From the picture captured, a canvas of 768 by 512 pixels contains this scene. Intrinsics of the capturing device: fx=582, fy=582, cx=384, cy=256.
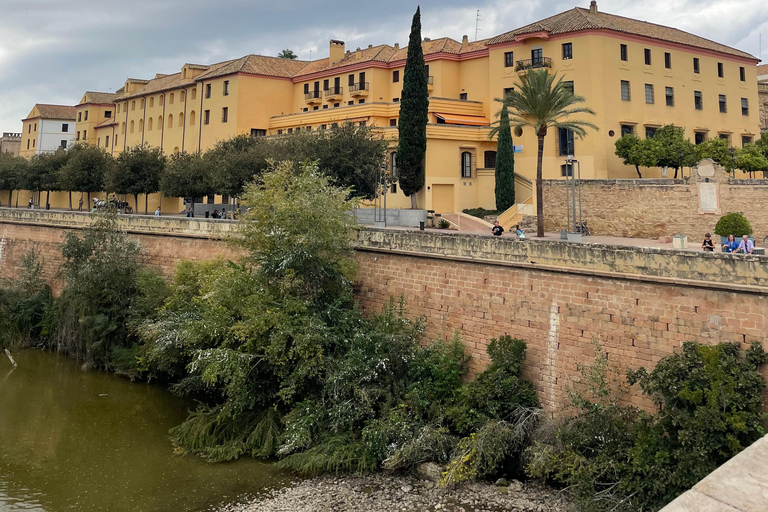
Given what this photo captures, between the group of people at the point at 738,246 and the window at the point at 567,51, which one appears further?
the window at the point at 567,51

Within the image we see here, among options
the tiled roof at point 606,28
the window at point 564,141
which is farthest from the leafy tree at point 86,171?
the window at point 564,141

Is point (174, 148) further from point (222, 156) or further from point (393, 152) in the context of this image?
point (393, 152)

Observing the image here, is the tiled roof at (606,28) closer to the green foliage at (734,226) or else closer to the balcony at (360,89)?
the balcony at (360,89)

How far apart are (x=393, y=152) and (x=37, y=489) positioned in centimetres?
2514

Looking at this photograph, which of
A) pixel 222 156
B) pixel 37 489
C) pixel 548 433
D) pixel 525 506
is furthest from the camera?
pixel 222 156

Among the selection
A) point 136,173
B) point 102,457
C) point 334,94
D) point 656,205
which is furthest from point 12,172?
point 656,205

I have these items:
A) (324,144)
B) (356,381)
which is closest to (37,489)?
(356,381)

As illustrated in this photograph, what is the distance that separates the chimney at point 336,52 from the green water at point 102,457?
33432mm

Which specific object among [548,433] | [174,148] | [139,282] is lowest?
[548,433]

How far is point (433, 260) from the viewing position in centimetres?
1505

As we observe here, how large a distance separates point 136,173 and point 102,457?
26263 millimetres

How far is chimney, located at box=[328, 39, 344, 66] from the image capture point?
46.2 m

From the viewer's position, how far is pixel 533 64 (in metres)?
33.1

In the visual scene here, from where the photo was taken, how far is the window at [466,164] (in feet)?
109
